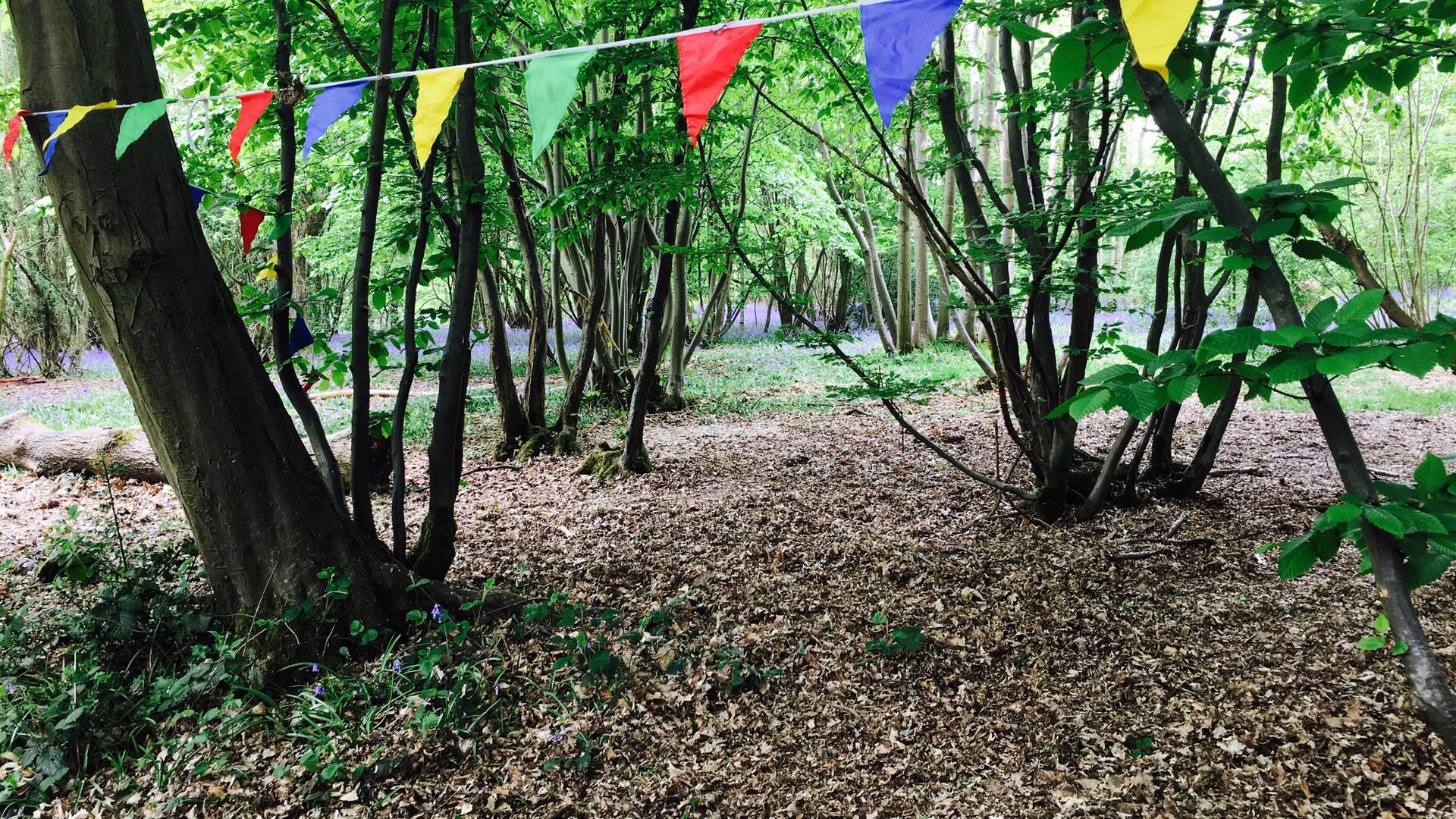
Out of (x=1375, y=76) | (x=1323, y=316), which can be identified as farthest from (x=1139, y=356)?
(x=1375, y=76)

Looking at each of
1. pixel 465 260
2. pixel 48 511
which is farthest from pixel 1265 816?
pixel 48 511

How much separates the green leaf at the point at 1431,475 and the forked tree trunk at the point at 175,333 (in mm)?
3175

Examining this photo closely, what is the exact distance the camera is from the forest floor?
2156 mm

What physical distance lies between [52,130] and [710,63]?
2125 millimetres

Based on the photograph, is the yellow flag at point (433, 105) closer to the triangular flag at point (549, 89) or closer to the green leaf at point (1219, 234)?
the triangular flag at point (549, 89)

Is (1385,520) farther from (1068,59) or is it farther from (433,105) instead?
(433,105)

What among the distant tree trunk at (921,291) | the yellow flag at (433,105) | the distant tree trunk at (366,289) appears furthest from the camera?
the distant tree trunk at (921,291)

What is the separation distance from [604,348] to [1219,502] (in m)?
5.94

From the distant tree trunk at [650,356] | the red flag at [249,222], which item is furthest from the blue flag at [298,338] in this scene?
the distant tree trunk at [650,356]

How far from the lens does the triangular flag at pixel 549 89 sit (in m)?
2.02

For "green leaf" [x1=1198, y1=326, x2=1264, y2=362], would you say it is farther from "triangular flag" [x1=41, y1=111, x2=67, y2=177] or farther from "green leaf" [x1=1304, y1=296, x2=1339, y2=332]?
"triangular flag" [x1=41, y1=111, x2=67, y2=177]

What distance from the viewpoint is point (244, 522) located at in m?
2.71

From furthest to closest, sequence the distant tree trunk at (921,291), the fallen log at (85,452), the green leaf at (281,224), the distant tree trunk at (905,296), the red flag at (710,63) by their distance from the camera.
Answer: the distant tree trunk at (905,296), the distant tree trunk at (921,291), the fallen log at (85,452), the green leaf at (281,224), the red flag at (710,63)

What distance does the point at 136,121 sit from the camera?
2207mm
